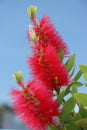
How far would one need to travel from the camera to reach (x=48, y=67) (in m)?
0.45

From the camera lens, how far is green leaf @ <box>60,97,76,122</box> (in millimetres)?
470

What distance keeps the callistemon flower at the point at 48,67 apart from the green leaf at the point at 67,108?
0.03 meters

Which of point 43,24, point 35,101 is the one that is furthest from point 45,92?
point 43,24

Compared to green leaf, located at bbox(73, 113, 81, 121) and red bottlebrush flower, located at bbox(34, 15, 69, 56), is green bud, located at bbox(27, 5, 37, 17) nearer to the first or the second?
red bottlebrush flower, located at bbox(34, 15, 69, 56)

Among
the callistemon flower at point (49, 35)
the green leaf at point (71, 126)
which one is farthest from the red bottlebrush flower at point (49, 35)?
the green leaf at point (71, 126)

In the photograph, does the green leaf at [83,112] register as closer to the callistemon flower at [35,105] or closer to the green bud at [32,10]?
the callistemon flower at [35,105]

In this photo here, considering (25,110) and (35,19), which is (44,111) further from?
(35,19)

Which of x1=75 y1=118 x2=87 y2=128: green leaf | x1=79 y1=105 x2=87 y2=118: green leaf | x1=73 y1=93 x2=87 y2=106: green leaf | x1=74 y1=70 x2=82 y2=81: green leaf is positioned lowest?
x1=75 y1=118 x2=87 y2=128: green leaf

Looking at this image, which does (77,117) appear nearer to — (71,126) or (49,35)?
(71,126)

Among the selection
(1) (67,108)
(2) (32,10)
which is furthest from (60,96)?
(2) (32,10)

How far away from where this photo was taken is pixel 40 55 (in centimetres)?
46

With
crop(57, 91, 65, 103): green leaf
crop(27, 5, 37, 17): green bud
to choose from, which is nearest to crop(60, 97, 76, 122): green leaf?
crop(57, 91, 65, 103): green leaf

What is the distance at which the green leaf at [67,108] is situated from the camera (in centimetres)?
47

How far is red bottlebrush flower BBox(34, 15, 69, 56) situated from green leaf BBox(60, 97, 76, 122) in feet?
0.26
